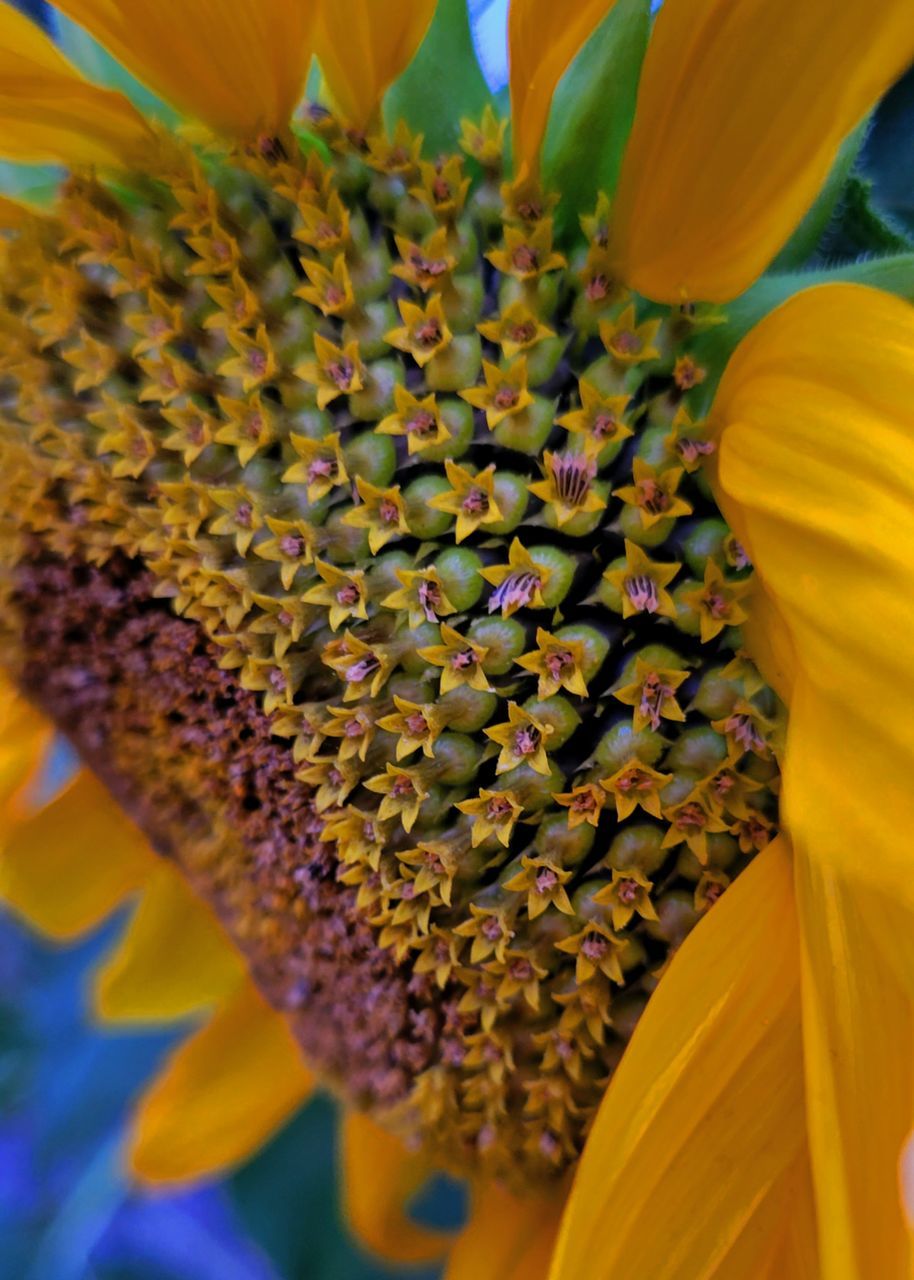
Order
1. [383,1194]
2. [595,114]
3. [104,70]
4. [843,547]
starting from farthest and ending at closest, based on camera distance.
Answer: [383,1194], [104,70], [595,114], [843,547]

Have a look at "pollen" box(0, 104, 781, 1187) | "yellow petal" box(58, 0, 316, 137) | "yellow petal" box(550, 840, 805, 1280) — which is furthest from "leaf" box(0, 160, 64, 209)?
"yellow petal" box(550, 840, 805, 1280)

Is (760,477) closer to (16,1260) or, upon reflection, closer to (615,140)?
(615,140)

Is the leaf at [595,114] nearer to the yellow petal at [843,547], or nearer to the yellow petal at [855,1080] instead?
the yellow petal at [843,547]

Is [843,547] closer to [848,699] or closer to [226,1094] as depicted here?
[848,699]

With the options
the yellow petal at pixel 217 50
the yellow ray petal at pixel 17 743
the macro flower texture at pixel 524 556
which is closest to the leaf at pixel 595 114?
the macro flower texture at pixel 524 556

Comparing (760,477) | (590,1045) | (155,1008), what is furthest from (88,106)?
(155,1008)

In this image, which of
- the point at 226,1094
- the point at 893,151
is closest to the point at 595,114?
the point at 893,151

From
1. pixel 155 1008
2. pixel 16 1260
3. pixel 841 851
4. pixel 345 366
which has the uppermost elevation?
pixel 345 366
